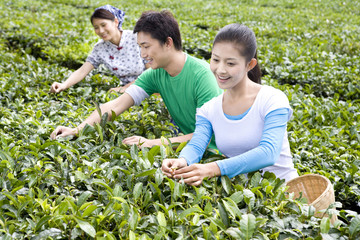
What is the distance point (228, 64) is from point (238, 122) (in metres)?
0.35

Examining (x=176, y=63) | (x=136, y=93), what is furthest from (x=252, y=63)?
(x=136, y=93)

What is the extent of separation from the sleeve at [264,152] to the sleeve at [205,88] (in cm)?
58

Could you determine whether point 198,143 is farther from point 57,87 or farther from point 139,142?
point 57,87

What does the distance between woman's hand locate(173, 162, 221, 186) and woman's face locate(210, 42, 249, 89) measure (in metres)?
0.53

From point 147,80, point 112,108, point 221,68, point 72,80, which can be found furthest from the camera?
point 72,80

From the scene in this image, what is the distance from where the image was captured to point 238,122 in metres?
2.16

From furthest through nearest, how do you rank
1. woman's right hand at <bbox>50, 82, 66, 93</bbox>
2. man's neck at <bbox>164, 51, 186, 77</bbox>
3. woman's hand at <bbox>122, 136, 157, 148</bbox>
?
woman's right hand at <bbox>50, 82, 66, 93</bbox>
man's neck at <bbox>164, 51, 186, 77</bbox>
woman's hand at <bbox>122, 136, 157, 148</bbox>

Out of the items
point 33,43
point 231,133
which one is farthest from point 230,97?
point 33,43

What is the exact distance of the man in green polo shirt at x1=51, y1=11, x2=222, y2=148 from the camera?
8.32 feet

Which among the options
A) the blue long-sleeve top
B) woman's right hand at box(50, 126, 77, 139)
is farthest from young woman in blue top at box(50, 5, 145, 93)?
the blue long-sleeve top

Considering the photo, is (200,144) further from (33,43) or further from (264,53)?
(33,43)

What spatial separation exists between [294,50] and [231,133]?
408 centimetres

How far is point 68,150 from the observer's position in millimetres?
2100

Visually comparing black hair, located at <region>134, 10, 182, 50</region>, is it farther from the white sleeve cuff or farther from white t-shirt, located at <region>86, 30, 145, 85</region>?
white t-shirt, located at <region>86, 30, 145, 85</region>
